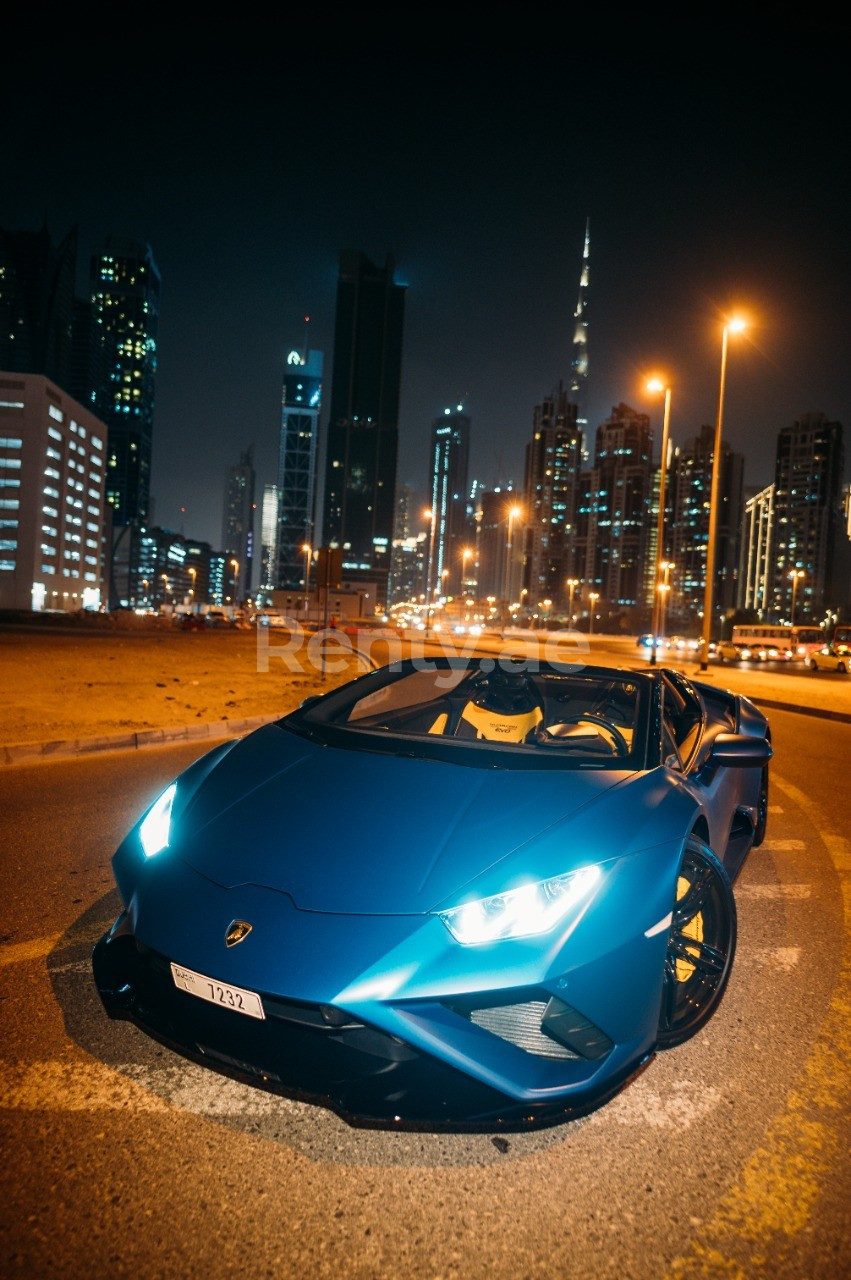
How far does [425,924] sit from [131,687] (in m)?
12.1

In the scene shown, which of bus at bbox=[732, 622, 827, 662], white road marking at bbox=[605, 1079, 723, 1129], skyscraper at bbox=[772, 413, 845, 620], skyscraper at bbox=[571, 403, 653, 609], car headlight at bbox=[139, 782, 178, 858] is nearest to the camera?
white road marking at bbox=[605, 1079, 723, 1129]

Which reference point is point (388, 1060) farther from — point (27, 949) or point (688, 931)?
point (27, 949)

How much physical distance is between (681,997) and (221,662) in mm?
17953

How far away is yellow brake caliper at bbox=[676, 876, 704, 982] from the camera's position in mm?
2922

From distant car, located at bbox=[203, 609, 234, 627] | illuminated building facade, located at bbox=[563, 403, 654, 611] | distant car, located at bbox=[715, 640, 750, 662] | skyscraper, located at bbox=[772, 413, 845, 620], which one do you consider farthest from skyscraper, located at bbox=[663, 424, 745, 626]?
distant car, located at bbox=[203, 609, 234, 627]

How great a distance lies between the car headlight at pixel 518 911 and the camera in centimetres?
204

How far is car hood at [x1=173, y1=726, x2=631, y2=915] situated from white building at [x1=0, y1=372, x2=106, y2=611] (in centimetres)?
11242

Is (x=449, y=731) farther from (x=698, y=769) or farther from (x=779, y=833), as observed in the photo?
(x=779, y=833)

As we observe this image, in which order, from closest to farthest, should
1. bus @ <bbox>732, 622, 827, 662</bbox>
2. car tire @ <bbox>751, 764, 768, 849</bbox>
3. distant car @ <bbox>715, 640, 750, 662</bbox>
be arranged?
car tire @ <bbox>751, 764, 768, 849</bbox>, distant car @ <bbox>715, 640, 750, 662</bbox>, bus @ <bbox>732, 622, 827, 662</bbox>

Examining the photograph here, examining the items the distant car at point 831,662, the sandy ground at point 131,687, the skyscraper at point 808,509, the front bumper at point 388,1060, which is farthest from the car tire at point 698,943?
the skyscraper at point 808,509

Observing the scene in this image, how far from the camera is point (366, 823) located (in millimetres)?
2479

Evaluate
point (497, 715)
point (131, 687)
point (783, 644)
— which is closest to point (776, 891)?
point (497, 715)

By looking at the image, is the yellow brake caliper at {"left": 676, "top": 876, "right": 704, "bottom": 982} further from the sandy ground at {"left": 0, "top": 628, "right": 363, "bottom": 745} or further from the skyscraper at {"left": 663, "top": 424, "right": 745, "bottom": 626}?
the skyscraper at {"left": 663, "top": 424, "right": 745, "bottom": 626}

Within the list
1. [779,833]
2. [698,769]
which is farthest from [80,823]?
[779,833]
